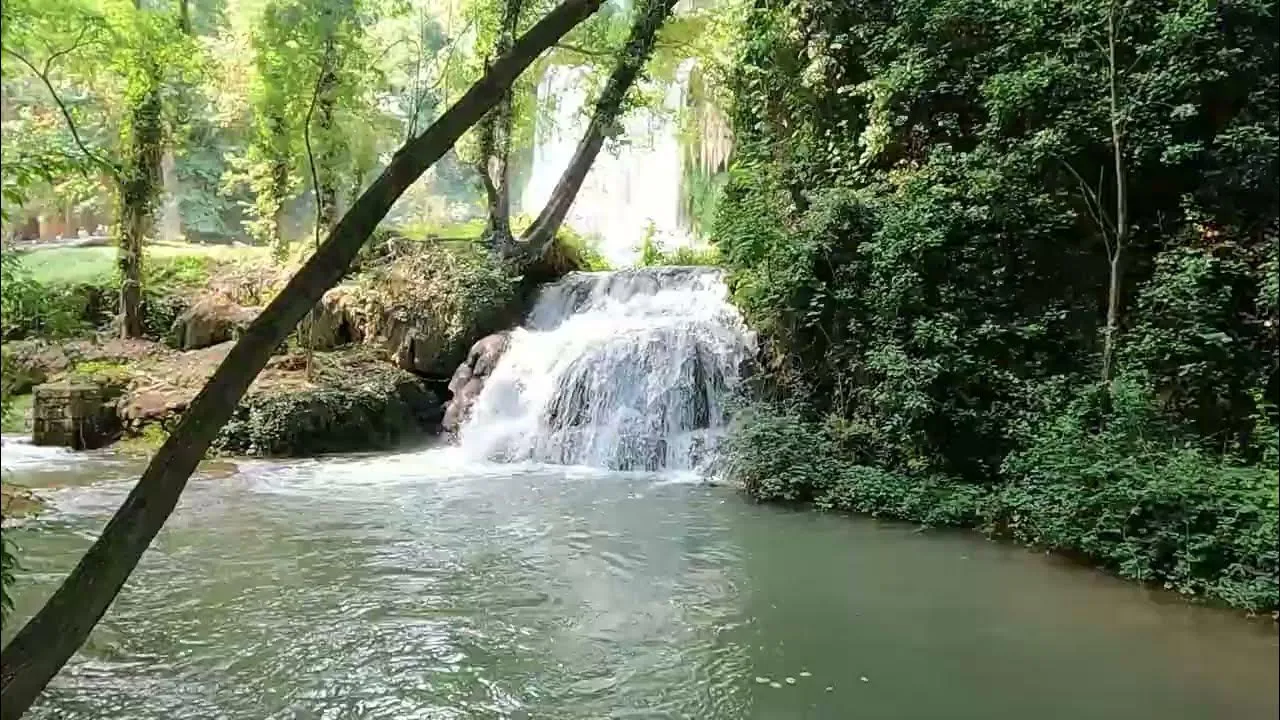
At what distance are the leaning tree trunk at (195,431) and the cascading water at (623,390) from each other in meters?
7.47

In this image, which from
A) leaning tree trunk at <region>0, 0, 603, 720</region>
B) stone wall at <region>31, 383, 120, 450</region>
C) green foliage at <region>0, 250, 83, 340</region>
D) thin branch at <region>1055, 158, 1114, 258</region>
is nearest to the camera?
green foliage at <region>0, 250, 83, 340</region>

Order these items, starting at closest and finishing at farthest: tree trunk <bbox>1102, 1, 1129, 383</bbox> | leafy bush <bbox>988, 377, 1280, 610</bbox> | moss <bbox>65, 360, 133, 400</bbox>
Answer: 1. leafy bush <bbox>988, 377, 1280, 610</bbox>
2. tree trunk <bbox>1102, 1, 1129, 383</bbox>
3. moss <bbox>65, 360, 133, 400</bbox>

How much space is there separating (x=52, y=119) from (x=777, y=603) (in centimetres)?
484

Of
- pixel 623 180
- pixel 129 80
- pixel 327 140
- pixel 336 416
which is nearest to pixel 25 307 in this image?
pixel 336 416

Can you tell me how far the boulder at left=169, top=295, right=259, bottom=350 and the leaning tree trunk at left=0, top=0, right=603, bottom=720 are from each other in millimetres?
12826

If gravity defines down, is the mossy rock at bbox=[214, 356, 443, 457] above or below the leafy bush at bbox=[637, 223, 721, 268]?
below

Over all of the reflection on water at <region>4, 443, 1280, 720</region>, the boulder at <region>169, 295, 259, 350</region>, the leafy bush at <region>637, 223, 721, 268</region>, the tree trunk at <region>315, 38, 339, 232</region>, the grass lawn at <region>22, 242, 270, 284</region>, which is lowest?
the reflection on water at <region>4, 443, 1280, 720</region>

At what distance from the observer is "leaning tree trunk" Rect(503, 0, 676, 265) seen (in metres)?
12.1

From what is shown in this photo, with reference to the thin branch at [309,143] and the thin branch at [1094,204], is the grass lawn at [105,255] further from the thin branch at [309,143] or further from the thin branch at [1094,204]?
the thin branch at [1094,204]

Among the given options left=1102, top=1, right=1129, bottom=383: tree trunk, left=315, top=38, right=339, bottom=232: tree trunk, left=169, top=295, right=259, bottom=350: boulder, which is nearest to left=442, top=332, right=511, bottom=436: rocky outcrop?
left=315, top=38, right=339, bottom=232: tree trunk

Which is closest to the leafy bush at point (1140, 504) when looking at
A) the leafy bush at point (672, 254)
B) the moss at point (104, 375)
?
the leafy bush at point (672, 254)

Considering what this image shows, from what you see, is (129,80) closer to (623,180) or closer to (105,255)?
(105,255)

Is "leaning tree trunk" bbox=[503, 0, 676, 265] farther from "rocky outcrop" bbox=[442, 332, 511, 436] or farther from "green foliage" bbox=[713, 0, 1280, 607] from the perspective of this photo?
"rocky outcrop" bbox=[442, 332, 511, 436]

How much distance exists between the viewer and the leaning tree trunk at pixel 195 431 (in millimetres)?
2938
